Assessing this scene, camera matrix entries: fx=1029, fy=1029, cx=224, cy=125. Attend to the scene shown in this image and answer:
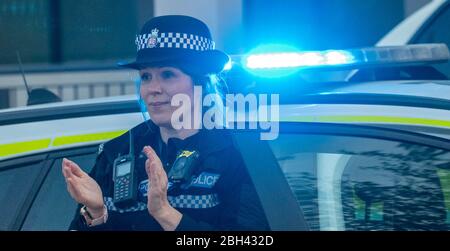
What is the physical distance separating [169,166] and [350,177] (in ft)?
1.28

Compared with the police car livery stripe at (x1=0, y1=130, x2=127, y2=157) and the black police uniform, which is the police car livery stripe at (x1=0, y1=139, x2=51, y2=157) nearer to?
the police car livery stripe at (x1=0, y1=130, x2=127, y2=157)

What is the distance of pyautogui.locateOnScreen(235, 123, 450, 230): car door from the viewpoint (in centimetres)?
213

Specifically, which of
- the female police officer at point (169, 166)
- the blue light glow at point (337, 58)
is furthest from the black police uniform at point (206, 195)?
the blue light glow at point (337, 58)

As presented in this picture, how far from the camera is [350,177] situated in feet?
7.18

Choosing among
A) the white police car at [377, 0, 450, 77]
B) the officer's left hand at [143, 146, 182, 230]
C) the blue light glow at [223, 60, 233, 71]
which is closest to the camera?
the officer's left hand at [143, 146, 182, 230]

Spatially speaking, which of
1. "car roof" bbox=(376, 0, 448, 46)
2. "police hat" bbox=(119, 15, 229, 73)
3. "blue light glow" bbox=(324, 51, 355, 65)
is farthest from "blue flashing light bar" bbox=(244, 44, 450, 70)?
"car roof" bbox=(376, 0, 448, 46)

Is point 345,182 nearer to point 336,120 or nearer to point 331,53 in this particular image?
point 336,120

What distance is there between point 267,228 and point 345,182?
20 cm

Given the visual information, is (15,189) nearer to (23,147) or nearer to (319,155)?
(23,147)

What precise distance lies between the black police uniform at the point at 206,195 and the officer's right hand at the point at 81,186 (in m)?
0.06

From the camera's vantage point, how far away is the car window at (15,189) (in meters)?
2.31

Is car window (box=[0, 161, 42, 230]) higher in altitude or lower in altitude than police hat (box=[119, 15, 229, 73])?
lower

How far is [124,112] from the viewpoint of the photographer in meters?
2.50

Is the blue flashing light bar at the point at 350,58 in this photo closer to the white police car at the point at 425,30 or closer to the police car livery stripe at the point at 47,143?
the police car livery stripe at the point at 47,143
